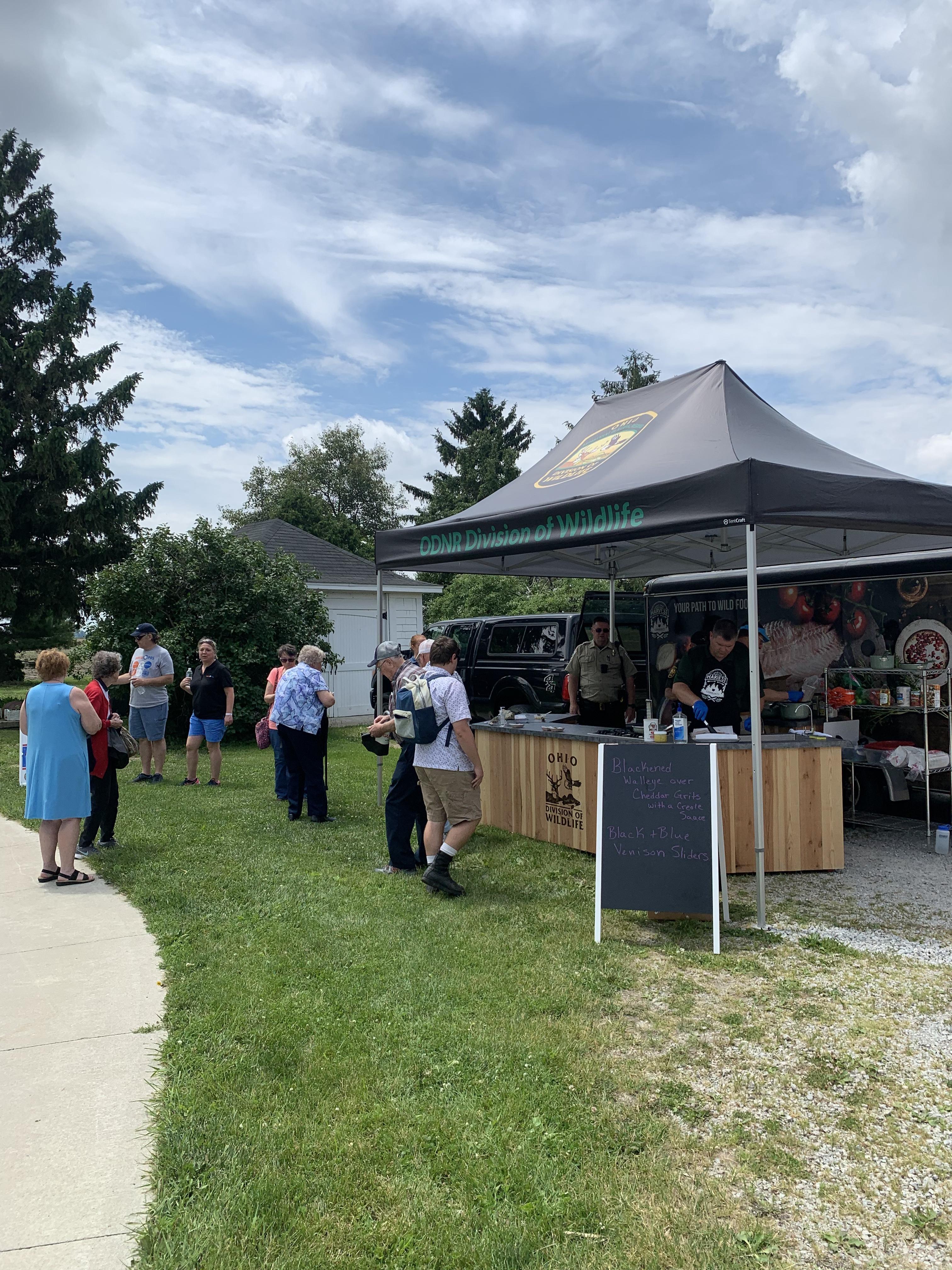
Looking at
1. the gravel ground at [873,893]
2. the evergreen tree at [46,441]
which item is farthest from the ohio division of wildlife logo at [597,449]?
the evergreen tree at [46,441]

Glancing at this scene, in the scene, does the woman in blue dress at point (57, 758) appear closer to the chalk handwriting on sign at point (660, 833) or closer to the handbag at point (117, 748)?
the handbag at point (117, 748)

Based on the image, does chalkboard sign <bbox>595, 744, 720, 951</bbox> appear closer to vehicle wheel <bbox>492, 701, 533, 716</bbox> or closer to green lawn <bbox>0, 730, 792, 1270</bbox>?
green lawn <bbox>0, 730, 792, 1270</bbox>

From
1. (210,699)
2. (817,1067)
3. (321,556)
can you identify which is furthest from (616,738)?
(321,556)

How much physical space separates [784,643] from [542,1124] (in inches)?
280

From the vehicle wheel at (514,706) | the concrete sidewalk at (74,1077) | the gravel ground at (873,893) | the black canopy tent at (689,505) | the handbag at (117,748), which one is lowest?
the concrete sidewalk at (74,1077)

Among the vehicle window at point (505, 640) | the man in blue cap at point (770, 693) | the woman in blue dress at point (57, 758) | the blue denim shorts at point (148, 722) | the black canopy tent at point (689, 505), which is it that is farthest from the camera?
the vehicle window at point (505, 640)

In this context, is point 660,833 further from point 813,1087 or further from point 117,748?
point 117,748

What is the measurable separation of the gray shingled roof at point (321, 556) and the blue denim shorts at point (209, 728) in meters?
9.22

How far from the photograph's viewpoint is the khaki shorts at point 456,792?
5988mm

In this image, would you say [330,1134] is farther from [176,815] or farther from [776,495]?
[176,815]

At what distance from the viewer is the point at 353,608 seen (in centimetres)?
1998

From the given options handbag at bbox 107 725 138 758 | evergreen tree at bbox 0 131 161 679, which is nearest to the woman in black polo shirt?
handbag at bbox 107 725 138 758

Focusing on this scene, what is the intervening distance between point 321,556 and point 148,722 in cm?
1148

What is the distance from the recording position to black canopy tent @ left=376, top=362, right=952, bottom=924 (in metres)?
5.43
